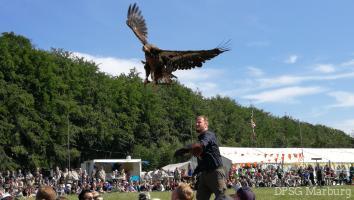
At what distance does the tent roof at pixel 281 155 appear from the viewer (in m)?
40.7

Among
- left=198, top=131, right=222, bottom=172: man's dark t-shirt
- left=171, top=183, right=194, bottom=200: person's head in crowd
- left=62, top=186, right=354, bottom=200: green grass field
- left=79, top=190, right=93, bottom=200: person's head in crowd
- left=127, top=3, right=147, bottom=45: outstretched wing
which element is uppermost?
left=127, top=3, right=147, bottom=45: outstretched wing

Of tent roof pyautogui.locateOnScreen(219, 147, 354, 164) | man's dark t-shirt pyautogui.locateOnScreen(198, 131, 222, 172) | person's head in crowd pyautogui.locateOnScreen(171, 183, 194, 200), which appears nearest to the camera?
person's head in crowd pyautogui.locateOnScreen(171, 183, 194, 200)

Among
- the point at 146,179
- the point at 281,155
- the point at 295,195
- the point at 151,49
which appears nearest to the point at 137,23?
the point at 151,49

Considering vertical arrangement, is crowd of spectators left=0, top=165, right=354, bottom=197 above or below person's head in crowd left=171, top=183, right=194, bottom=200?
below

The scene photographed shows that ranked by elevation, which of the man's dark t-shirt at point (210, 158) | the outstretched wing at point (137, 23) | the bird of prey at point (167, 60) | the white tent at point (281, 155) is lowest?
the man's dark t-shirt at point (210, 158)

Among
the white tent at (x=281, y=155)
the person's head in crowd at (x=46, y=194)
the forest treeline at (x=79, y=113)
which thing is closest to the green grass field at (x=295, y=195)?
the person's head in crowd at (x=46, y=194)

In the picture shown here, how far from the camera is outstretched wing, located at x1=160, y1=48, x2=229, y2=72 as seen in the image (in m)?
9.38

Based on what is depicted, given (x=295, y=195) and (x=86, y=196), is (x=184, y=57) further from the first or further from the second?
(x=295, y=195)

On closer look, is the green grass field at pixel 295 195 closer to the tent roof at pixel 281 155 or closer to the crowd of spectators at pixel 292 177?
the crowd of spectators at pixel 292 177

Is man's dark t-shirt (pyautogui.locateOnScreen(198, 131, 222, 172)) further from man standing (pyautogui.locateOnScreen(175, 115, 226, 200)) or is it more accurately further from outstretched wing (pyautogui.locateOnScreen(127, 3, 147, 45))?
outstretched wing (pyautogui.locateOnScreen(127, 3, 147, 45))

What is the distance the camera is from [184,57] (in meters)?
9.47

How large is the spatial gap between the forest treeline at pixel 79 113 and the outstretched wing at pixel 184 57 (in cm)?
3710

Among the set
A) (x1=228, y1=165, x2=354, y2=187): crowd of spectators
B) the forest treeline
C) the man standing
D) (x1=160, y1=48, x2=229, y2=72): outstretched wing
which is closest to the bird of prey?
(x1=160, y1=48, x2=229, y2=72): outstretched wing

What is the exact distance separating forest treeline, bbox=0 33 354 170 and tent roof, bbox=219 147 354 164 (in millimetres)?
14868
